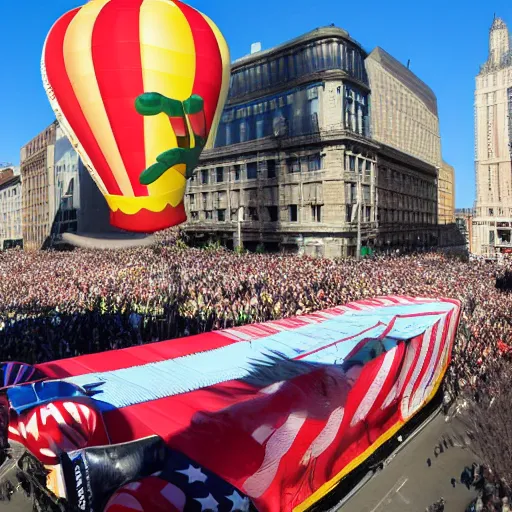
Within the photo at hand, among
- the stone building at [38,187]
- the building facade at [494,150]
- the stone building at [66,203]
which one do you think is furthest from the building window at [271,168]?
the building facade at [494,150]

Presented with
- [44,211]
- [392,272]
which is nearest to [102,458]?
[392,272]

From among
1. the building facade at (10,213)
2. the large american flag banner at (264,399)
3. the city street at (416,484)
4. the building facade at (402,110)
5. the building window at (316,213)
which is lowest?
the city street at (416,484)

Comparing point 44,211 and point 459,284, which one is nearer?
point 459,284

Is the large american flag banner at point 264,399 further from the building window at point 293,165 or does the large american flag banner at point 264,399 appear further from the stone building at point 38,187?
the stone building at point 38,187

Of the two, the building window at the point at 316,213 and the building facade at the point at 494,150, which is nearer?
Result: the building window at the point at 316,213

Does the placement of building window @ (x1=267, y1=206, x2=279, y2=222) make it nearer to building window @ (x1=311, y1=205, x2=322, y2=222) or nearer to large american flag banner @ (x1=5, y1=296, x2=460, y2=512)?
building window @ (x1=311, y1=205, x2=322, y2=222)

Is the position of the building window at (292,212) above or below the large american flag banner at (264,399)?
above

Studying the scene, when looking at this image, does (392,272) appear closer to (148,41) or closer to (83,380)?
(148,41)
